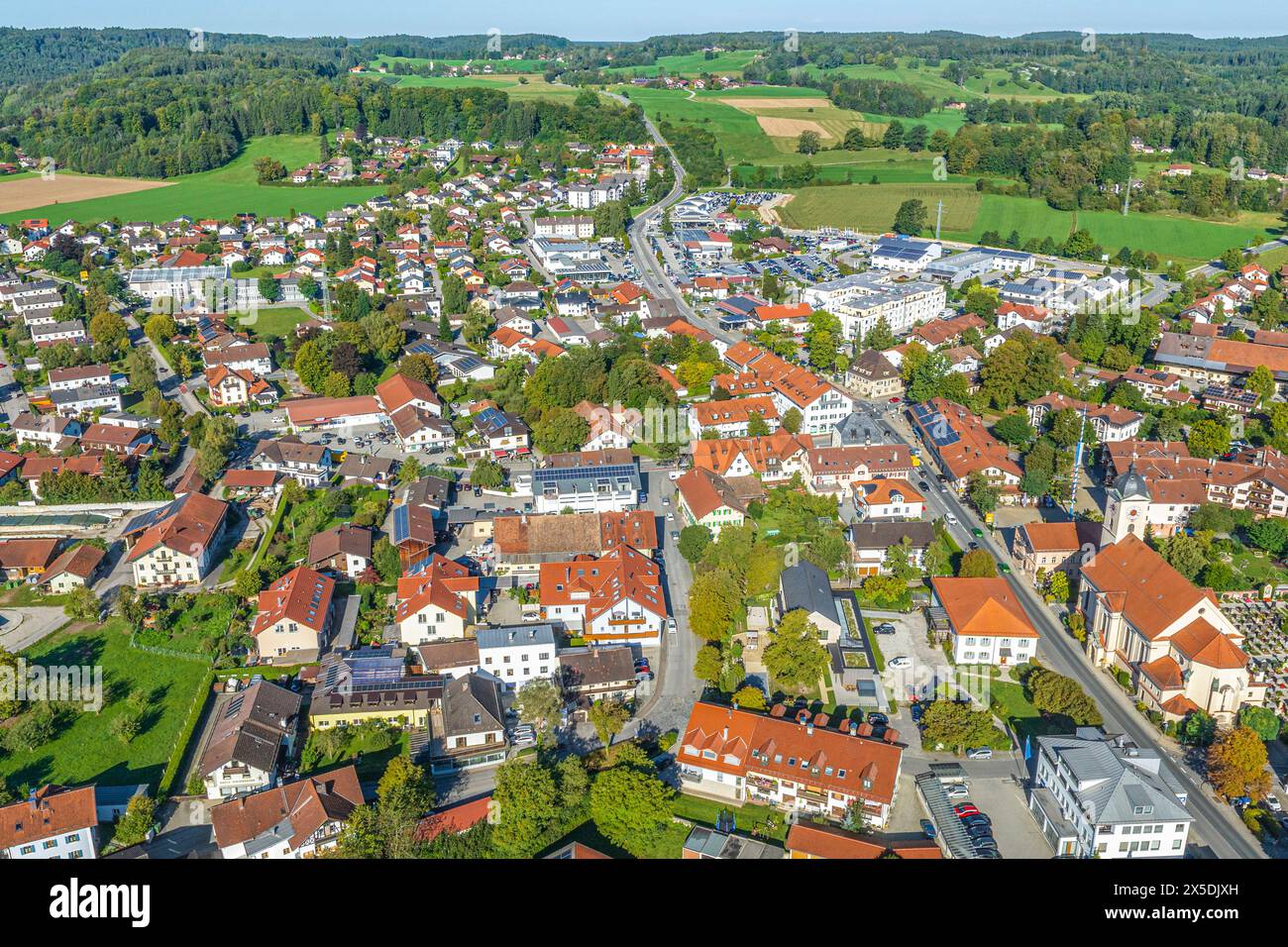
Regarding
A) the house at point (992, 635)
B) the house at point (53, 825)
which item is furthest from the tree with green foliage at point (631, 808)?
the house at point (53, 825)

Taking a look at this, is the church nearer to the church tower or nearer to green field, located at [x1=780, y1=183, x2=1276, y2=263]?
the church tower

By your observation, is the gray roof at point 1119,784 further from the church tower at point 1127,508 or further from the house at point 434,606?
the house at point 434,606

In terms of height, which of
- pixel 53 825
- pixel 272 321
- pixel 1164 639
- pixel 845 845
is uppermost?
pixel 272 321

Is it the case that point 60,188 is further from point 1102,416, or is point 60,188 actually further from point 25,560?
point 1102,416

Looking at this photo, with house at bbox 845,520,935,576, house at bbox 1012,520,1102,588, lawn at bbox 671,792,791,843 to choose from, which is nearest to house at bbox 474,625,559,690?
lawn at bbox 671,792,791,843

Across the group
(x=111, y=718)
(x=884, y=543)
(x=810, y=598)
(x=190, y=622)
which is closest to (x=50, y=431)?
(x=190, y=622)
